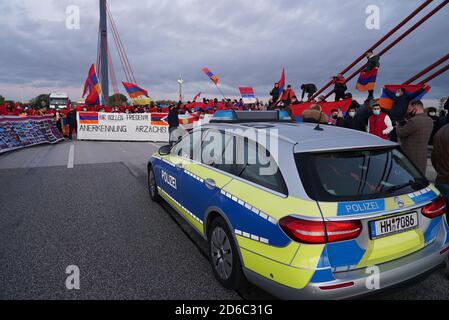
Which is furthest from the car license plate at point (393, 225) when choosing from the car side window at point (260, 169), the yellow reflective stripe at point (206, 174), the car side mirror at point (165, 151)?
the car side mirror at point (165, 151)

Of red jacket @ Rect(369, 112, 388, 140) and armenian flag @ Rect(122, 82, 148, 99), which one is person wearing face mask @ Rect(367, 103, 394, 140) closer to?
red jacket @ Rect(369, 112, 388, 140)

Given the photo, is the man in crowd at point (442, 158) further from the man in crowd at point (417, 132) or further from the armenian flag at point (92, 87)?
the armenian flag at point (92, 87)

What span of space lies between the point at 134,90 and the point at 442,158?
18.6 metres

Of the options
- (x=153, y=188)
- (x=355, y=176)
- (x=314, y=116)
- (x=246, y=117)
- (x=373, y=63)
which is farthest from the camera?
(x=373, y=63)

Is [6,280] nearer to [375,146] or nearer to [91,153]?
[375,146]

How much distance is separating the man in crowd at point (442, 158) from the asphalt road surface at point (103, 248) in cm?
93

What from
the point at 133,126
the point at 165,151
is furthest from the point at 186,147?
the point at 133,126

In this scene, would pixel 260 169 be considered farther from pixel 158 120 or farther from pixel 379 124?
pixel 158 120

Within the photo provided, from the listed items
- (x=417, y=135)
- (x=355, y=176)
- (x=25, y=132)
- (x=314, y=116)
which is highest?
(x=314, y=116)

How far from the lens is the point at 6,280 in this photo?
9.66 ft

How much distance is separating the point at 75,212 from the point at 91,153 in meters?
7.23

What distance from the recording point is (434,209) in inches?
97.7

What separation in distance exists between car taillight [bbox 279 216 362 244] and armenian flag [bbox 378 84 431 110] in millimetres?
7488
